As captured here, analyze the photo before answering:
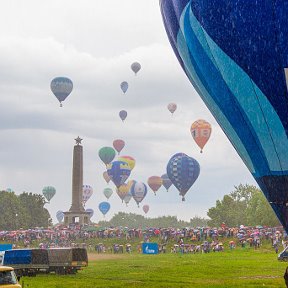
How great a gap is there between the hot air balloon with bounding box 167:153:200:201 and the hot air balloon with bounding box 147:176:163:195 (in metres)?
42.7

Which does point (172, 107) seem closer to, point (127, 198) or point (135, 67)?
point (135, 67)

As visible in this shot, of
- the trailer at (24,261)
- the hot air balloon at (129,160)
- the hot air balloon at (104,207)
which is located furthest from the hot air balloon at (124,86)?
the trailer at (24,261)

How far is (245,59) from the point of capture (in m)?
22.6

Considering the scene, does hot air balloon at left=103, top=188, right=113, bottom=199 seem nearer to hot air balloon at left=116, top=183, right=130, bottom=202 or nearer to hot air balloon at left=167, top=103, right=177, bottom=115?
hot air balloon at left=116, top=183, right=130, bottom=202

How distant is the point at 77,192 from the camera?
104562 mm

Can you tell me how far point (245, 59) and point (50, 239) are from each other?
65.1 meters

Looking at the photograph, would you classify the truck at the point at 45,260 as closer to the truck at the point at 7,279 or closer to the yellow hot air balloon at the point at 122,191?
the truck at the point at 7,279

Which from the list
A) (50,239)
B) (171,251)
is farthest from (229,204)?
(171,251)

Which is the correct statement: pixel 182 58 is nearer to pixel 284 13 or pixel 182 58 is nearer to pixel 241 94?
pixel 241 94

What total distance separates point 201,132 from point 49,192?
82439 millimetres

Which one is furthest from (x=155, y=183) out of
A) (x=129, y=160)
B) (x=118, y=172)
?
(x=118, y=172)

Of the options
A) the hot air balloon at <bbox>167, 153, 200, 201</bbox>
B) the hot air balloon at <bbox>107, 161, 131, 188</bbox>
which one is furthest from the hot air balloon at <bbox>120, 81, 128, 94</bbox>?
the hot air balloon at <bbox>167, 153, 200, 201</bbox>

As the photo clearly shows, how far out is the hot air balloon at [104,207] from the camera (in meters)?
190

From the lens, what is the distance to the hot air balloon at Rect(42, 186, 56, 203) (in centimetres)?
16562
